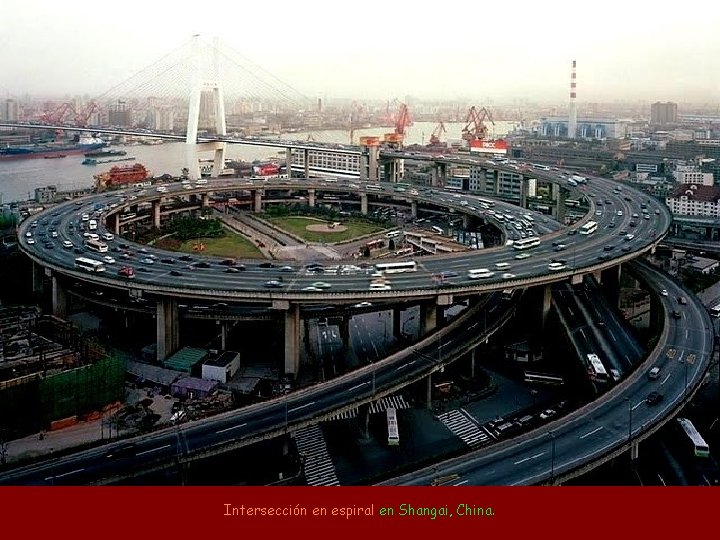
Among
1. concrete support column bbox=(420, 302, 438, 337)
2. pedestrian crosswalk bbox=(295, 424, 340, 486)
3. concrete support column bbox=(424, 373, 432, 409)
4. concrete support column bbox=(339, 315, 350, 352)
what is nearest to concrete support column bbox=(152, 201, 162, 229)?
concrete support column bbox=(339, 315, 350, 352)

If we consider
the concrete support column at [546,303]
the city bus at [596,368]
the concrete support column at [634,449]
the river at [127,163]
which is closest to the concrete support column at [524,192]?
the concrete support column at [546,303]

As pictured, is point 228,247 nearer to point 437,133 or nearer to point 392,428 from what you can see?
point 392,428

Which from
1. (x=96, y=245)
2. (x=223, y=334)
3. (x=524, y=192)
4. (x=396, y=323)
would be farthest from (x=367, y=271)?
(x=524, y=192)

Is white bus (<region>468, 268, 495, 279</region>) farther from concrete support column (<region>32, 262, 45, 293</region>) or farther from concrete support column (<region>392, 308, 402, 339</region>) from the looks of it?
concrete support column (<region>32, 262, 45, 293</region>)

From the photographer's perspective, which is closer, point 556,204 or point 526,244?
point 526,244

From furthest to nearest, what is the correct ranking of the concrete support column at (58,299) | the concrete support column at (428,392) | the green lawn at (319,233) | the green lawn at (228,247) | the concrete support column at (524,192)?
the concrete support column at (524,192) < the green lawn at (319,233) < the green lawn at (228,247) < the concrete support column at (58,299) < the concrete support column at (428,392)

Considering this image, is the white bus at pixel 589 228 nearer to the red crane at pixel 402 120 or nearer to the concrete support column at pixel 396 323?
the concrete support column at pixel 396 323

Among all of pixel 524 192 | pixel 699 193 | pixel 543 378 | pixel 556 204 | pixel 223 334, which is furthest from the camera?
pixel 524 192

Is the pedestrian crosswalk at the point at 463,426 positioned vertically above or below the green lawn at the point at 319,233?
below
